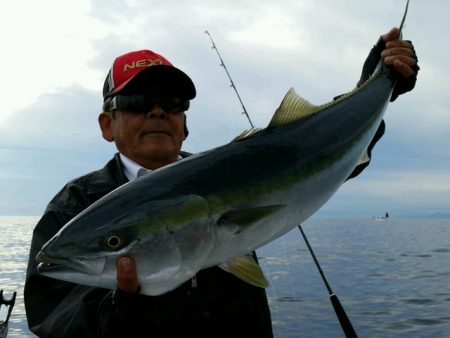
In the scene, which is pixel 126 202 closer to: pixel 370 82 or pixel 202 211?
pixel 202 211

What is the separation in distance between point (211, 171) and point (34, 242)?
5.09 feet

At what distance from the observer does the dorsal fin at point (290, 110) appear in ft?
12.3

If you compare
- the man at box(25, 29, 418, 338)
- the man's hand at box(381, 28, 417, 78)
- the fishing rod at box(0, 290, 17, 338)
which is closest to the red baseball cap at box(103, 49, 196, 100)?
the man at box(25, 29, 418, 338)

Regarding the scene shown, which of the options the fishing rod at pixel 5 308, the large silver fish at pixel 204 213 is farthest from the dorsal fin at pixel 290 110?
the fishing rod at pixel 5 308

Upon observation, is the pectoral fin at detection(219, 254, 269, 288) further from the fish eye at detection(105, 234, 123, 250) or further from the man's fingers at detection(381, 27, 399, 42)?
the man's fingers at detection(381, 27, 399, 42)

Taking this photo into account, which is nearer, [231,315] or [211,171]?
[211,171]

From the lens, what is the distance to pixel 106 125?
4707 millimetres

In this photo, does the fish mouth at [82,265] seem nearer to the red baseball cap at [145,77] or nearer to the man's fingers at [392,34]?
the red baseball cap at [145,77]

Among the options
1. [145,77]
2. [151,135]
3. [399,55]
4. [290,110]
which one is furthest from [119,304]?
[399,55]

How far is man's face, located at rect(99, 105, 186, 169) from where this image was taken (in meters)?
4.25

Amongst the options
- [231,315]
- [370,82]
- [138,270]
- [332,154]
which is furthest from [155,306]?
[370,82]

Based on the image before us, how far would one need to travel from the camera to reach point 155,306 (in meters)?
3.01

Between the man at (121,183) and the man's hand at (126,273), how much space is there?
469 mm

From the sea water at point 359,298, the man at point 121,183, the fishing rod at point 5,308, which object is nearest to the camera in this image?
the man at point 121,183
